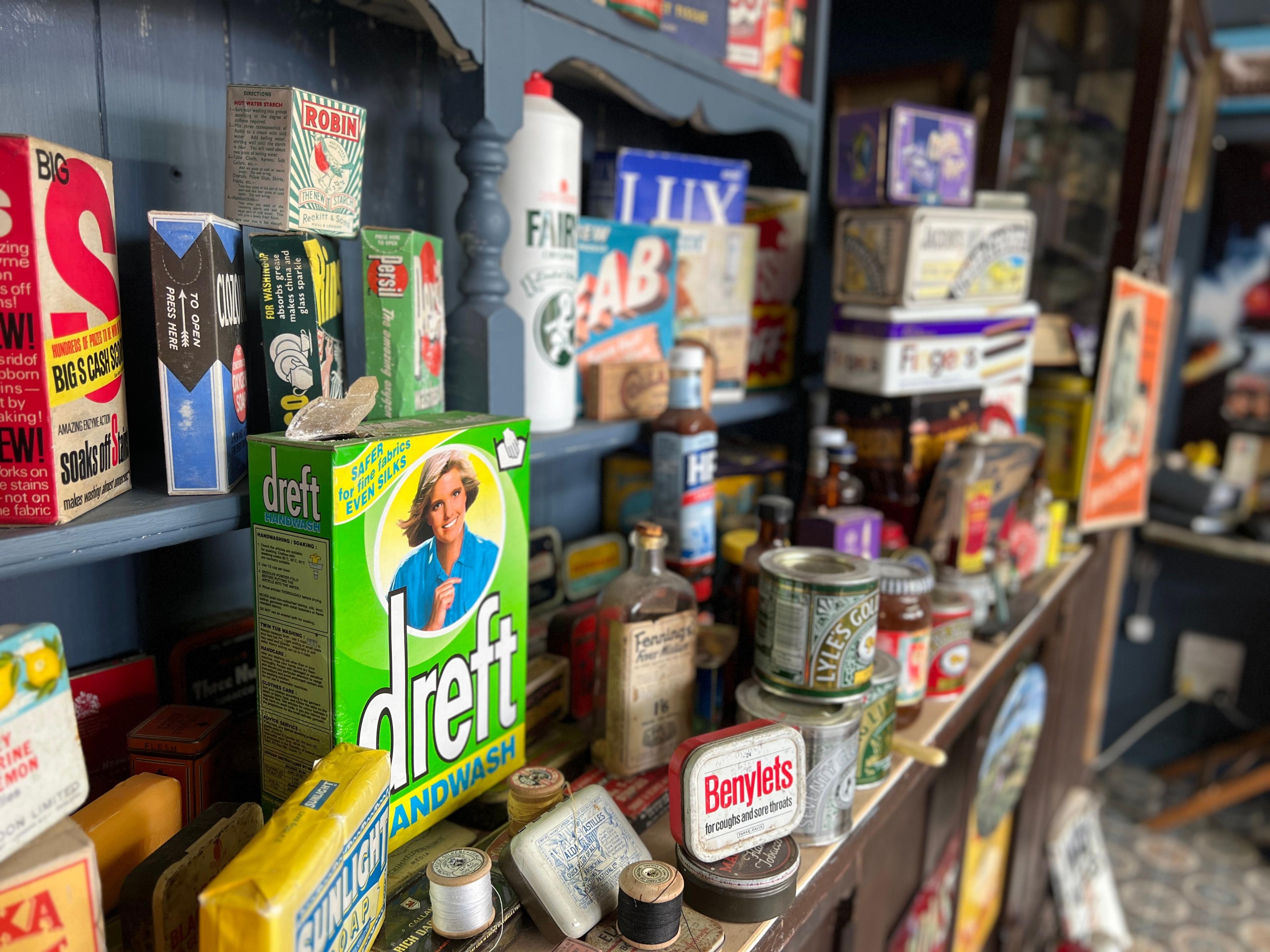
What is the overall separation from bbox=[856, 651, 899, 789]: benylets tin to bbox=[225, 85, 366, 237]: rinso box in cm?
79

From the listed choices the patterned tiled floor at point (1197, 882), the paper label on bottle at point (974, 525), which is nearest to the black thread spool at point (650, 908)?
the paper label on bottle at point (974, 525)

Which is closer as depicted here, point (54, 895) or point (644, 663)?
point (54, 895)

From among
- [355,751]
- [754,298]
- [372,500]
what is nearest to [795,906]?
[355,751]

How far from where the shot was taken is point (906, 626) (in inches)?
45.6

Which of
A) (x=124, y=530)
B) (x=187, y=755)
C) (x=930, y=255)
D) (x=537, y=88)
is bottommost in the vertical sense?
(x=187, y=755)

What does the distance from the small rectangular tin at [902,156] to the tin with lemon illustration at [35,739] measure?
1334 mm

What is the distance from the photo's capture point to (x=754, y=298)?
155 centimetres

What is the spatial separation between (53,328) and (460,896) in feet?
1.76

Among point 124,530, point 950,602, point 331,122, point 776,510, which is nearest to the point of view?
point 124,530

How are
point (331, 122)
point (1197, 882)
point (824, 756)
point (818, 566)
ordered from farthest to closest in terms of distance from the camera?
1. point (1197, 882)
2. point (818, 566)
3. point (824, 756)
4. point (331, 122)

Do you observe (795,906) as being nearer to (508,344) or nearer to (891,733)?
(891,733)

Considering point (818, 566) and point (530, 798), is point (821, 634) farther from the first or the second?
point (530, 798)

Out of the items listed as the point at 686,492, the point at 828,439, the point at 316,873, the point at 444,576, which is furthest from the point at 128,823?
the point at 828,439

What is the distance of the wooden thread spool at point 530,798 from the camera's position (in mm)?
819
